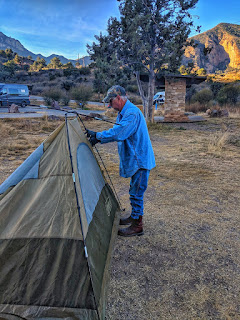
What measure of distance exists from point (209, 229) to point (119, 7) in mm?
14623

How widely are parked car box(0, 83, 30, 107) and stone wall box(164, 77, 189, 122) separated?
12115 millimetres

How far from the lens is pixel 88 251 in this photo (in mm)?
2273

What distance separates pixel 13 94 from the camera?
20234mm

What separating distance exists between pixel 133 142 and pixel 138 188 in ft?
2.00

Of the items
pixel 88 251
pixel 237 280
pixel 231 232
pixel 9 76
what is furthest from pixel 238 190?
pixel 9 76

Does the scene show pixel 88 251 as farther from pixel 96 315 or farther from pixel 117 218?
pixel 117 218

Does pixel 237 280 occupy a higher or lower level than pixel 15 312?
lower

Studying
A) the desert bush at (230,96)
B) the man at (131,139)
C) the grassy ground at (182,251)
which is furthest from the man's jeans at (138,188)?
the desert bush at (230,96)

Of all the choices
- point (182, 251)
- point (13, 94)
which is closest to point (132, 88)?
point (13, 94)

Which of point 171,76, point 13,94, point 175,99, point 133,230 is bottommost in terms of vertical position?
point 133,230

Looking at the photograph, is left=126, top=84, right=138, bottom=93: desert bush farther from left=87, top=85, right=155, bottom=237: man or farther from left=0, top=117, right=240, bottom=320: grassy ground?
left=87, top=85, right=155, bottom=237: man

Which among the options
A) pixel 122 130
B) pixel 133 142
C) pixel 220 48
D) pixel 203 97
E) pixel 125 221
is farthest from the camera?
pixel 220 48

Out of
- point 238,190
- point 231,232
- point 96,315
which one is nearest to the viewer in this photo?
point 96,315

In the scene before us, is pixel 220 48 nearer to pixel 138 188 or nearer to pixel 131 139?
pixel 131 139
